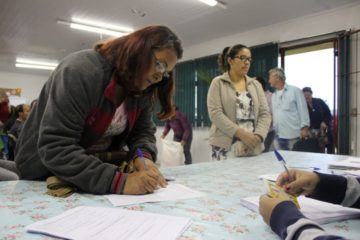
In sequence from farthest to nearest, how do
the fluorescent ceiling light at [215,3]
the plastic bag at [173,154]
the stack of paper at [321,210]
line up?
1. the plastic bag at [173,154]
2. the fluorescent ceiling light at [215,3]
3. the stack of paper at [321,210]

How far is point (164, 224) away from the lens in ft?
2.13

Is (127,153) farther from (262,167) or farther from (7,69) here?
(7,69)

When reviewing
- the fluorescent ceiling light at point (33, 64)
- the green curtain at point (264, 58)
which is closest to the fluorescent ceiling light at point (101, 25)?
the green curtain at point (264, 58)

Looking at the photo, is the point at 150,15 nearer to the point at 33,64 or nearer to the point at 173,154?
the point at 173,154

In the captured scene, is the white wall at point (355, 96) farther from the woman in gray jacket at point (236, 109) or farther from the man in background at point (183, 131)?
the man in background at point (183, 131)

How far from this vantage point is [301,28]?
421 centimetres

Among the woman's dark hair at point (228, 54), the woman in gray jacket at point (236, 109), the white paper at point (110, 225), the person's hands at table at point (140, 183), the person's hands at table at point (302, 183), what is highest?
the woman's dark hair at point (228, 54)

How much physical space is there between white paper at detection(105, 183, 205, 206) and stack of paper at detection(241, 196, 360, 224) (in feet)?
0.58

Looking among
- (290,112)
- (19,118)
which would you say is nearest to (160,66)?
(290,112)

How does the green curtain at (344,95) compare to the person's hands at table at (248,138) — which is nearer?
the person's hands at table at (248,138)

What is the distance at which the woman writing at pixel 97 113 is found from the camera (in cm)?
89

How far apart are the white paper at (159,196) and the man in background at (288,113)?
305 cm

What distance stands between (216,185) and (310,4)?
3.51 m

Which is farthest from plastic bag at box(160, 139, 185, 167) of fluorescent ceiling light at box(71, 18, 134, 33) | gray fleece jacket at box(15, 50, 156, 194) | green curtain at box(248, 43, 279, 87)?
gray fleece jacket at box(15, 50, 156, 194)
